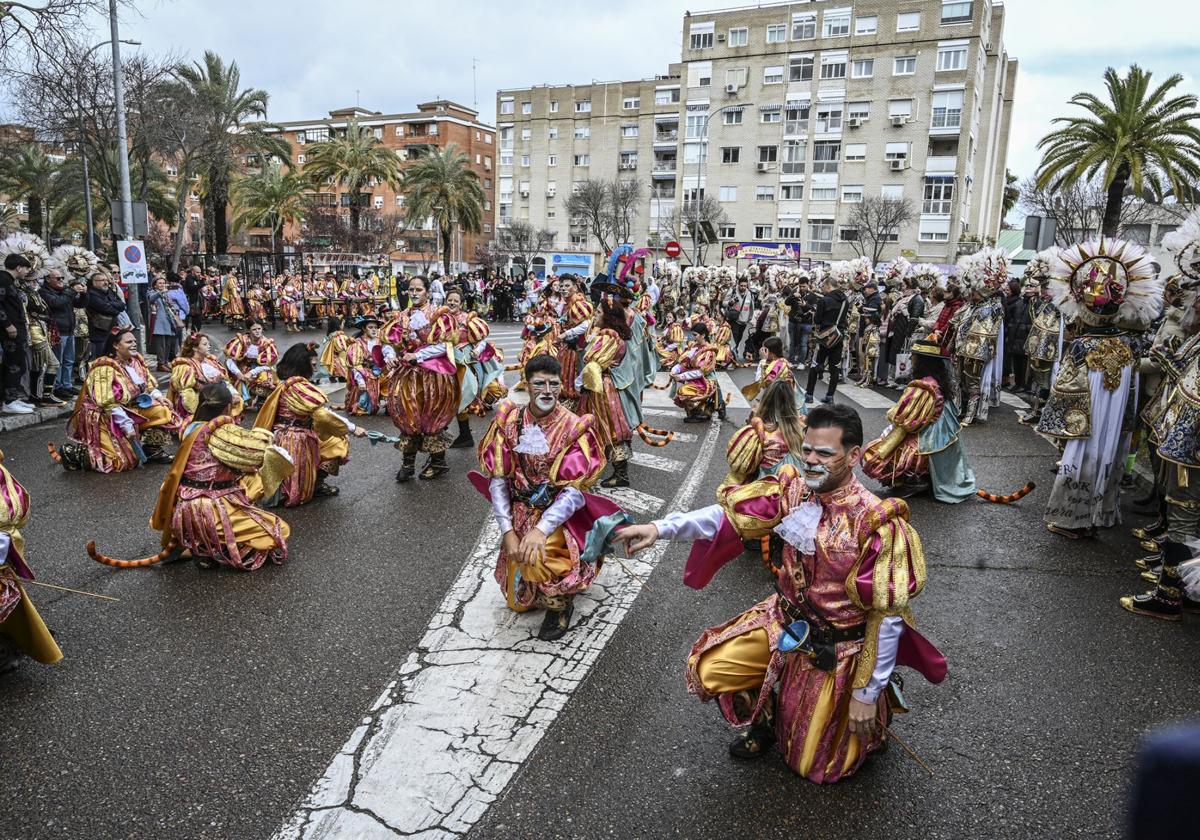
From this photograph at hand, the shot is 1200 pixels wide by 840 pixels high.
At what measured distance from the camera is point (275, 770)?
338 centimetres

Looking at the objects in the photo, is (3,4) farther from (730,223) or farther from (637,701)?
(730,223)

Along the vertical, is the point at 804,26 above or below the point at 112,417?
above

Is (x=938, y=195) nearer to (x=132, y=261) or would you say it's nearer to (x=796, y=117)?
(x=796, y=117)

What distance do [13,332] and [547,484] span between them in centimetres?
948

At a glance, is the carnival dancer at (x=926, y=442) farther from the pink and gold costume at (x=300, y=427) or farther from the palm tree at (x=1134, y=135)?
the palm tree at (x=1134, y=135)

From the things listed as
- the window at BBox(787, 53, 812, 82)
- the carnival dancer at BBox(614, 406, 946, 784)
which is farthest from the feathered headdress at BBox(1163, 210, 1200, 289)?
the window at BBox(787, 53, 812, 82)

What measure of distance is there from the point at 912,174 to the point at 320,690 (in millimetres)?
54767

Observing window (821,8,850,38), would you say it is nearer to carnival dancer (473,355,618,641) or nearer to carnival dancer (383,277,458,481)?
carnival dancer (383,277,458,481)

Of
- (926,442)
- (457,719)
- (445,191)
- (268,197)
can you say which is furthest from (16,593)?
(268,197)

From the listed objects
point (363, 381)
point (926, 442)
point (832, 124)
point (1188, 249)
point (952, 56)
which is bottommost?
point (363, 381)

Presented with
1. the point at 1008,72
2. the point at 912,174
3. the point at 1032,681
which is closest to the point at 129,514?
the point at 1032,681

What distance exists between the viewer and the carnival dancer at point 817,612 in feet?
10.1

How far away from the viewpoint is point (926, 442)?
298 inches

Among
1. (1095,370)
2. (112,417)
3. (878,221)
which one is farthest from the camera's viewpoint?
(878,221)
